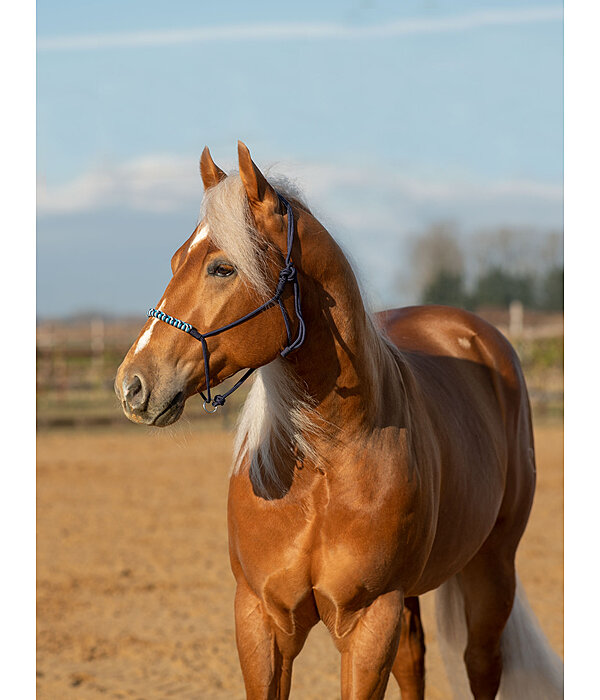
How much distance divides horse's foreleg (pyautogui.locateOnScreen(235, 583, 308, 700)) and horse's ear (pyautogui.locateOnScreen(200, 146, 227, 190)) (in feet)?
3.92

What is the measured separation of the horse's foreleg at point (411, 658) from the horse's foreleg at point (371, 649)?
1209mm

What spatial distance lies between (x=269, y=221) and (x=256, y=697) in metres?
1.38

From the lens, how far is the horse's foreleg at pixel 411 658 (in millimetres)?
3604

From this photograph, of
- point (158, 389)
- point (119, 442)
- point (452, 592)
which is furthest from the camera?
point (119, 442)

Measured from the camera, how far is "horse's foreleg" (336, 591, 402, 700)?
7.81ft

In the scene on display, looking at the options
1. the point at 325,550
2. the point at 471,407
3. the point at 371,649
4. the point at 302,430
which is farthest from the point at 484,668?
the point at 302,430

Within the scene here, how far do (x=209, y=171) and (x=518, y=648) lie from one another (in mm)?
2466

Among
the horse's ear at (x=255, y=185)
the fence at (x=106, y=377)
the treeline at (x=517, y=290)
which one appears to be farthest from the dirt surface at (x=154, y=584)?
the treeline at (x=517, y=290)

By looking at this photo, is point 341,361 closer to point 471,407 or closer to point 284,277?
point 284,277

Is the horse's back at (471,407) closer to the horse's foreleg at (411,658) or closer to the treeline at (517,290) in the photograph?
the horse's foreleg at (411,658)

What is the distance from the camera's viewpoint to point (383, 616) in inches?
94.7

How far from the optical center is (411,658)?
3604 mm

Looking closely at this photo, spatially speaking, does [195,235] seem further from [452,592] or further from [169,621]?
[169,621]
